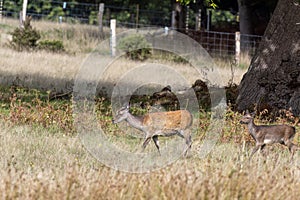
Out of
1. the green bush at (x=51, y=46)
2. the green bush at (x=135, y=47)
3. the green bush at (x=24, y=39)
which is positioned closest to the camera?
the green bush at (x=135, y=47)

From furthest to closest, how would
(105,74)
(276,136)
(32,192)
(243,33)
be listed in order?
(243,33), (105,74), (276,136), (32,192)

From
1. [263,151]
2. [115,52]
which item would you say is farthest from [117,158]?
[115,52]

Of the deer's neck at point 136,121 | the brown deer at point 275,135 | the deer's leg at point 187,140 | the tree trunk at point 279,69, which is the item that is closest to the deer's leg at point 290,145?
the brown deer at point 275,135

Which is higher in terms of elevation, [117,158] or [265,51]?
[265,51]

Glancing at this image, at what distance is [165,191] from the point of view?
606 centimetres

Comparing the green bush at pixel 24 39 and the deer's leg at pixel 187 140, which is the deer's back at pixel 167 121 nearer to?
the deer's leg at pixel 187 140

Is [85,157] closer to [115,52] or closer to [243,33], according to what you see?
[115,52]

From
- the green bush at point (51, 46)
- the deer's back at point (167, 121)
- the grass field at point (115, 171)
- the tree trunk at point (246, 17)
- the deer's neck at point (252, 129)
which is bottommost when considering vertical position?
the grass field at point (115, 171)

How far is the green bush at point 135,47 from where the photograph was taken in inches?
1063

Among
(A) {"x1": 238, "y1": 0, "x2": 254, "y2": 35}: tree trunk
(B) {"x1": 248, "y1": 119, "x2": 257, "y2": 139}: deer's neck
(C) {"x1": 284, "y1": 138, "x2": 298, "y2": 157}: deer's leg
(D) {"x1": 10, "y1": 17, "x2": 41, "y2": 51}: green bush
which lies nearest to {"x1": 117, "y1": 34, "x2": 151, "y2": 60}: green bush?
(D) {"x1": 10, "y1": 17, "x2": 41, "y2": 51}: green bush

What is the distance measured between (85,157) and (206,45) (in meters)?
25.7

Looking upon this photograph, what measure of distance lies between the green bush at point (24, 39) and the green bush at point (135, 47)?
3.24 meters

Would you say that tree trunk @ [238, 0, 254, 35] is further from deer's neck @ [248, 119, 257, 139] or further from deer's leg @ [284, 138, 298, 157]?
deer's leg @ [284, 138, 298, 157]

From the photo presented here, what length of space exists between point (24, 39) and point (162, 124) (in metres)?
19.4
